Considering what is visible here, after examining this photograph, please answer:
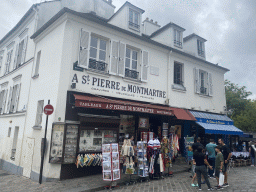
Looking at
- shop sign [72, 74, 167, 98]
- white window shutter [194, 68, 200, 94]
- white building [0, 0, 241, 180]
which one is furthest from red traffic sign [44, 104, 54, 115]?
white window shutter [194, 68, 200, 94]

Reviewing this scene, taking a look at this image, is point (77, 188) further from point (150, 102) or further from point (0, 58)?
point (0, 58)

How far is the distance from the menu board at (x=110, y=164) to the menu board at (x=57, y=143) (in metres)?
1.80

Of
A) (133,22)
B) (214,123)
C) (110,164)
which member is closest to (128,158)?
(110,164)

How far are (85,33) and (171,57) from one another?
574 centimetres

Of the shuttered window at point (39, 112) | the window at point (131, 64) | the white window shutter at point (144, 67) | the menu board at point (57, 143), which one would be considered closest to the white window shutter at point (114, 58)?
the window at point (131, 64)

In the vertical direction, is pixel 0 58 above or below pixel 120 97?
above

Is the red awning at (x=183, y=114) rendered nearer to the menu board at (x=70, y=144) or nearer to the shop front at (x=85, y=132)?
the shop front at (x=85, y=132)

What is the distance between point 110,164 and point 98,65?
4.39 meters

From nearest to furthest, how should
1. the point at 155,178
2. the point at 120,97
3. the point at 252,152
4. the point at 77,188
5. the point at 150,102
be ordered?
the point at 77,188 → the point at 155,178 → the point at 120,97 → the point at 150,102 → the point at 252,152

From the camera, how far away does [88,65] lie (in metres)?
8.51

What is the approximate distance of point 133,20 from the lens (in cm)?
1071

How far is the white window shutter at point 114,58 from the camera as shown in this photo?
912cm

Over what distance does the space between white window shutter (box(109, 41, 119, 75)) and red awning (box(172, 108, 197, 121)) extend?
4227 mm

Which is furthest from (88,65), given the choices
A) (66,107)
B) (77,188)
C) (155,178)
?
(155,178)
